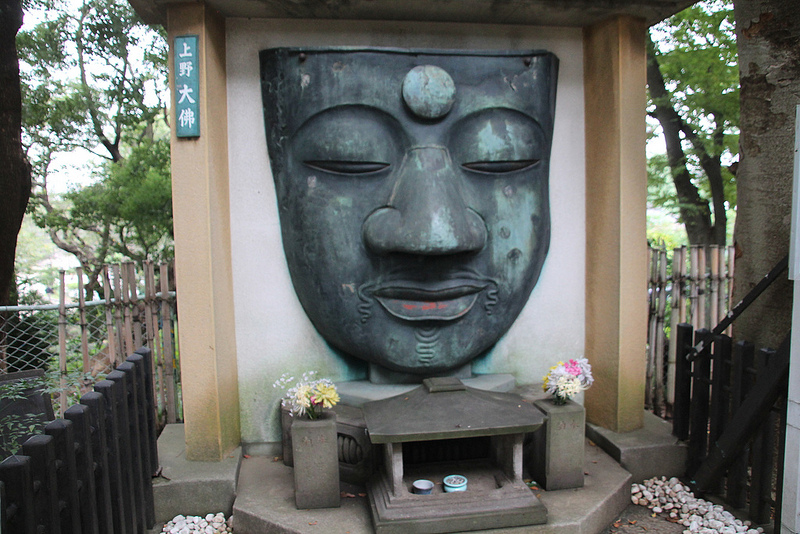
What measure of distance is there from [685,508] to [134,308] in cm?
440

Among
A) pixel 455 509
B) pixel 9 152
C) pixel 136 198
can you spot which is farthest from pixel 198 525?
pixel 136 198

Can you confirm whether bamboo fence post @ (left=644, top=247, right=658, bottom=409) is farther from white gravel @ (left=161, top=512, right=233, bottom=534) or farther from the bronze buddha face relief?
white gravel @ (left=161, top=512, right=233, bottom=534)

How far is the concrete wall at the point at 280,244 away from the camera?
155 inches

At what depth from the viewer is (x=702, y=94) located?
335 inches

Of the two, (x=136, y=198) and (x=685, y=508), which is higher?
(x=136, y=198)

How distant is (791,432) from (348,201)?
9.44 ft

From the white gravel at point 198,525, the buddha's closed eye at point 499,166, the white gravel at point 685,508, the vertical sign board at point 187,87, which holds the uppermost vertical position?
the vertical sign board at point 187,87

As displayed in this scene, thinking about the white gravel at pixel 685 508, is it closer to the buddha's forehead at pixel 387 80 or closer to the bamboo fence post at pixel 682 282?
the bamboo fence post at pixel 682 282

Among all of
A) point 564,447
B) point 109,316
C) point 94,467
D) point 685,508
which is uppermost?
point 109,316

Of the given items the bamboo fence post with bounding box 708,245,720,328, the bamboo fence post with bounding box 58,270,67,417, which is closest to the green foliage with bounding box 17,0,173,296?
the bamboo fence post with bounding box 58,270,67,417

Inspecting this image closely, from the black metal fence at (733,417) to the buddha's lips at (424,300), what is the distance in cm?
165

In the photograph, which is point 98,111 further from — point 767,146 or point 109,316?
point 767,146

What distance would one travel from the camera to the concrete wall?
12.9 feet

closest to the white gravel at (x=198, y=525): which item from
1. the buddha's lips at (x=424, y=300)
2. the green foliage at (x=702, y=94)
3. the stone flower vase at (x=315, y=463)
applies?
the stone flower vase at (x=315, y=463)
